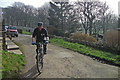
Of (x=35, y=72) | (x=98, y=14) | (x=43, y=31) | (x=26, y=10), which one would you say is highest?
(x=26, y=10)

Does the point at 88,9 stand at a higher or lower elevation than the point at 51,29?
higher

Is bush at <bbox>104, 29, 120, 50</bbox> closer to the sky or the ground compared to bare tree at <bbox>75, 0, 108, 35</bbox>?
closer to the ground

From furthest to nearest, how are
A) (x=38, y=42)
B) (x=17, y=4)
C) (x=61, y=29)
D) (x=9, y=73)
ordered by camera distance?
(x=17, y=4) < (x=61, y=29) < (x=38, y=42) < (x=9, y=73)

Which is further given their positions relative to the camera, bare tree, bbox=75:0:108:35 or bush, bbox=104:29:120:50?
bare tree, bbox=75:0:108:35

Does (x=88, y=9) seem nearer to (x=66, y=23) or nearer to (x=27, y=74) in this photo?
(x=66, y=23)

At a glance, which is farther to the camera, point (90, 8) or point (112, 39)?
point (90, 8)

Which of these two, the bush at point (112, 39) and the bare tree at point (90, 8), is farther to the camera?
the bare tree at point (90, 8)

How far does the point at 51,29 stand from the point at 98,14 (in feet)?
49.9

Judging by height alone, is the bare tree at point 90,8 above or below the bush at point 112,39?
above

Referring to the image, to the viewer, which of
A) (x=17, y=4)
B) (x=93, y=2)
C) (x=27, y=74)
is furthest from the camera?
(x=17, y=4)

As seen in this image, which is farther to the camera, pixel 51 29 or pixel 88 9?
pixel 88 9

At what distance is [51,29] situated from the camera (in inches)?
1041

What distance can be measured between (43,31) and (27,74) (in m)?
1.99

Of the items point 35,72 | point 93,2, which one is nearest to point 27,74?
point 35,72
